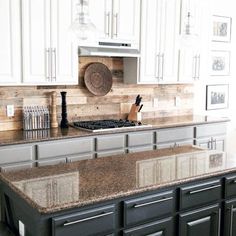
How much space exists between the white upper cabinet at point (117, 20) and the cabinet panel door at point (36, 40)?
57 centimetres

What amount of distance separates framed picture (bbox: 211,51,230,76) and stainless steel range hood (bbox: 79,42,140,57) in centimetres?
169

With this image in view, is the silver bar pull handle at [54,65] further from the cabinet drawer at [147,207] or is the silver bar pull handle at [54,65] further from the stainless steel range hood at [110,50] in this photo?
the cabinet drawer at [147,207]

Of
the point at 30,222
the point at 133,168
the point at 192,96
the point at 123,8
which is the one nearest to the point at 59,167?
the point at 133,168

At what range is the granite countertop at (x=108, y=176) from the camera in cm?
190

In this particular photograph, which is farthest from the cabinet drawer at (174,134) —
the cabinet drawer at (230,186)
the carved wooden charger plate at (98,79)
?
the cabinet drawer at (230,186)

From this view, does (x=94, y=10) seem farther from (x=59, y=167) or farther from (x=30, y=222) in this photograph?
(x=30, y=222)

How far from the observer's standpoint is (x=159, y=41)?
189 inches

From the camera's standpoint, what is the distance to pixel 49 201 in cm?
183

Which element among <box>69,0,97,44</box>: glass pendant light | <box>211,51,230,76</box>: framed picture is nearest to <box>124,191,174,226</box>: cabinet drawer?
<box>69,0,97,44</box>: glass pendant light

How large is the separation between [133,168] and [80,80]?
2.31 metres

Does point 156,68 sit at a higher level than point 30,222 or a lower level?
higher

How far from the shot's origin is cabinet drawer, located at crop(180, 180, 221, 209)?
2277mm

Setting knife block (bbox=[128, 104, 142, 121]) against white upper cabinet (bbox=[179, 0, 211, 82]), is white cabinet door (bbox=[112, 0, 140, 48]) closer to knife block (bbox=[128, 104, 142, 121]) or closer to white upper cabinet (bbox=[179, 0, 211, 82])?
white upper cabinet (bbox=[179, 0, 211, 82])

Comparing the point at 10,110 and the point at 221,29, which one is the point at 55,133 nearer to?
the point at 10,110
